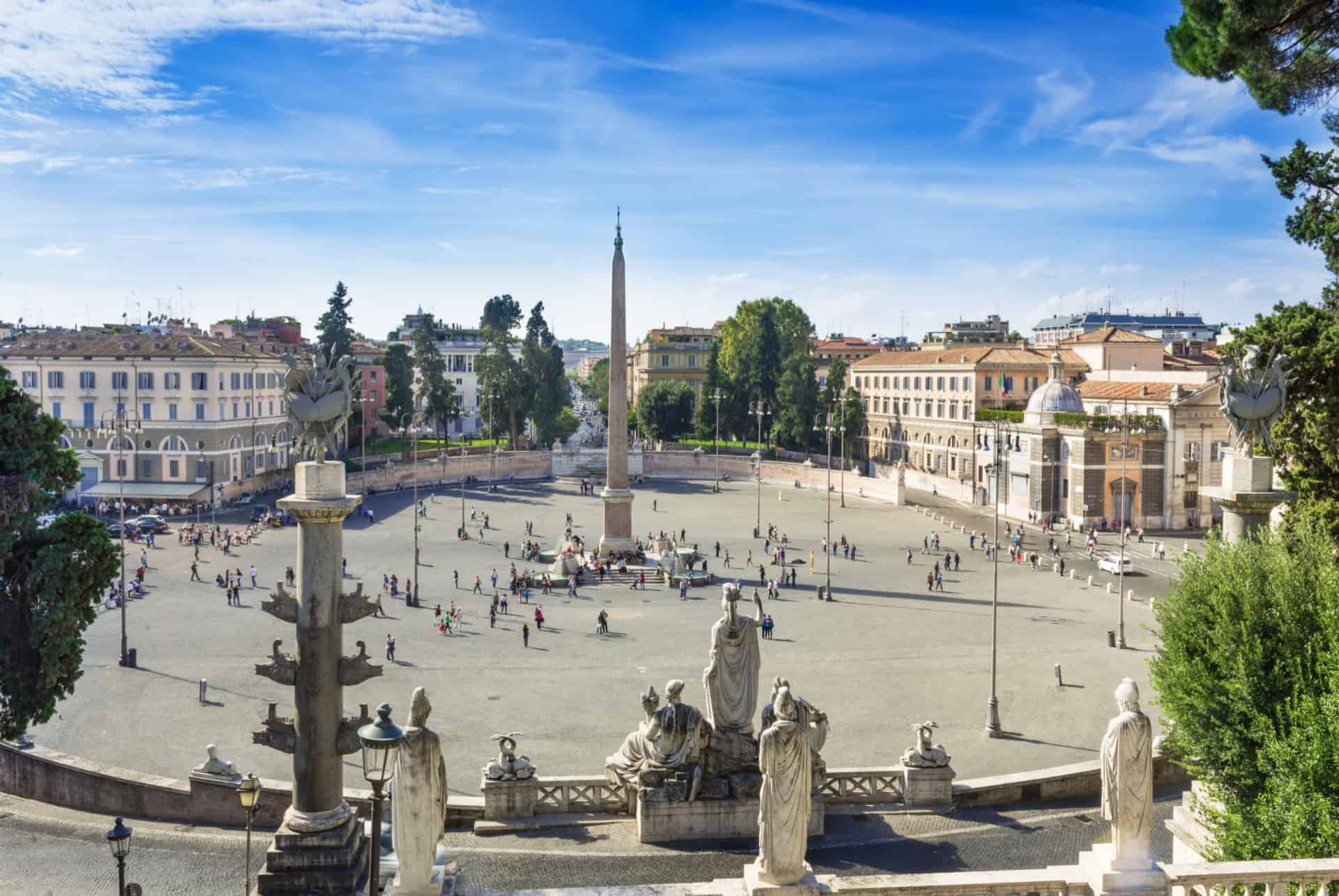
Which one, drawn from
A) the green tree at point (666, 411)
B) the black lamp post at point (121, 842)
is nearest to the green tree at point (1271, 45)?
the black lamp post at point (121, 842)

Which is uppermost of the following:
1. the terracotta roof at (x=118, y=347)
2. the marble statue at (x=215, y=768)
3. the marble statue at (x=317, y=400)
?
the terracotta roof at (x=118, y=347)

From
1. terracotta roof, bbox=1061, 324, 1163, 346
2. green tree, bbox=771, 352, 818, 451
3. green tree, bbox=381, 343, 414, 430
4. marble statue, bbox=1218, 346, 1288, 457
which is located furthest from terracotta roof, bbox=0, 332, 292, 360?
marble statue, bbox=1218, 346, 1288, 457

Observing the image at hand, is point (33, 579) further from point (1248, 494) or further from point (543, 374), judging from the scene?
point (543, 374)

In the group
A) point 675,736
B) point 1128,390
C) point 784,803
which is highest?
point 1128,390

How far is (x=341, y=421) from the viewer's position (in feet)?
38.5

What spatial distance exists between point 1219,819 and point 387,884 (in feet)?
28.4

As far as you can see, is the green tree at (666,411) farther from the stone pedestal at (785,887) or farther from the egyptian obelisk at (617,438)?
the stone pedestal at (785,887)

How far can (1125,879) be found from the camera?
7504 millimetres

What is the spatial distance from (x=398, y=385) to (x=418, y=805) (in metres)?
78.3

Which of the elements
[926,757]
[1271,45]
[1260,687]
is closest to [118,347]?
[926,757]

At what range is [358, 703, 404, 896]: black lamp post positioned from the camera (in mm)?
8344

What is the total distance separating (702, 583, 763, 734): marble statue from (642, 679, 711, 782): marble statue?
0.29 meters

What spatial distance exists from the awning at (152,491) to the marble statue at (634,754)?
47.4 metres

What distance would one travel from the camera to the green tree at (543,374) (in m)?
81.6
